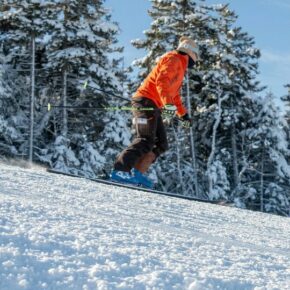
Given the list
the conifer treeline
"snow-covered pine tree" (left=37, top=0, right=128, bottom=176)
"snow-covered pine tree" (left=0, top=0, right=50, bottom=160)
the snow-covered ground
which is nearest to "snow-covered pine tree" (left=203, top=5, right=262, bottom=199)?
the conifer treeline

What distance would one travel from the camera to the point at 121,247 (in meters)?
2.50

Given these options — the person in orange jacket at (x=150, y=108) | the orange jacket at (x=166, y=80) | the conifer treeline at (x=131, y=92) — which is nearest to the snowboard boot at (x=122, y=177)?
the person in orange jacket at (x=150, y=108)

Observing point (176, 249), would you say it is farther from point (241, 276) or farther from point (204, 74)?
point (204, 74)

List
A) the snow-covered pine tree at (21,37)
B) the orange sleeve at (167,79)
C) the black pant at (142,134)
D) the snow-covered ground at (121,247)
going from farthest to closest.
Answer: the snow-covered pine tree at (21,37) < the black pant at (142,134) < the orange sleeve at (167,79) < the snow-covered ground at (121,247)

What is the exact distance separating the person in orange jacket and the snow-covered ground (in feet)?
7.12

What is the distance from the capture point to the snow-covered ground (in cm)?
198

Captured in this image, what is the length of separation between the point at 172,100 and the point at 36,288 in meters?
4.84

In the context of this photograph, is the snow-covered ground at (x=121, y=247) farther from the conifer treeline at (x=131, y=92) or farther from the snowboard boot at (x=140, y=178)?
the conifer treeline at (x=131, y=92)

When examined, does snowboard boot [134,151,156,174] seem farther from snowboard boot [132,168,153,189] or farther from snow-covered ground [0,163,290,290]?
snow-covered ground [0,163,290,290]

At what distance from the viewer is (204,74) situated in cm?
2433

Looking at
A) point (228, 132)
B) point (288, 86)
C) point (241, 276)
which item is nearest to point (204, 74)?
point (228, 132)

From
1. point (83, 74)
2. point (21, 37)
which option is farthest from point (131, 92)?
point (21, 37)

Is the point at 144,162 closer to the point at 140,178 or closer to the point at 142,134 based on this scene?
the point at 140,178

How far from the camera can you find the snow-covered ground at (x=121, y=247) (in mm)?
1978
